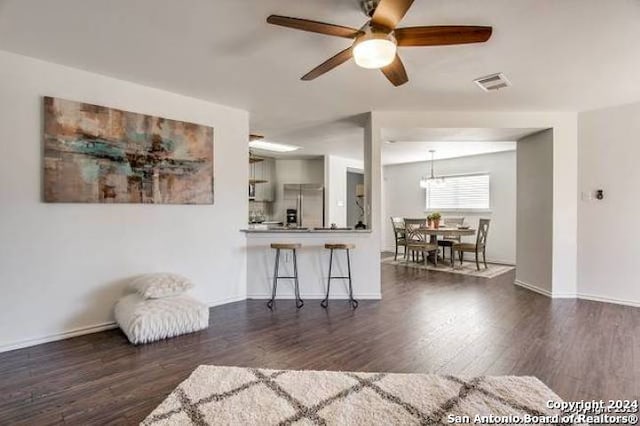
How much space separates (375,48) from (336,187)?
5872 mm

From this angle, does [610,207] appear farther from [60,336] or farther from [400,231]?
[60,336]

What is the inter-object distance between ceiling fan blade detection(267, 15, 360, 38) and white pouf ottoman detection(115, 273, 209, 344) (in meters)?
2.55

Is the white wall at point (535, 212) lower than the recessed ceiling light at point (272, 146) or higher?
lower

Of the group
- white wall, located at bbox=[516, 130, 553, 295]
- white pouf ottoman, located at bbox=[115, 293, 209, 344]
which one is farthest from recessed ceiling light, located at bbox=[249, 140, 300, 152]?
white wall, located at bbox=[516, 130, 553, 295]

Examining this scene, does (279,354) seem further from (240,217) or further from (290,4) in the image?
(290,4)

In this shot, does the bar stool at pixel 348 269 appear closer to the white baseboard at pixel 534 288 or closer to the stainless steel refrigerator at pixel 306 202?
the white baseboard at pixel 534 288

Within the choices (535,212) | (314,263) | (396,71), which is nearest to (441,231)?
(535,212)

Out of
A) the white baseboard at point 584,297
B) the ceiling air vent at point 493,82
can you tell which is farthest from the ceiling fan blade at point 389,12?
the white baseboard at point 584,297

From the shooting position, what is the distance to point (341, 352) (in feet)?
8.64

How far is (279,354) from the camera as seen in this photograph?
260cm

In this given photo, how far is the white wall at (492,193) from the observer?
7.05 metres

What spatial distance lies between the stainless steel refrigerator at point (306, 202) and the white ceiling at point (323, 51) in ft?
11.4

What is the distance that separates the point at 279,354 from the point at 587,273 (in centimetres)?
424

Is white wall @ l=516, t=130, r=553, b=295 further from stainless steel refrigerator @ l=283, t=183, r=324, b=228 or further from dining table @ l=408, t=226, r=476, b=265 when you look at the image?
stainless steel refrigerator @ l=283, t=183, r=324, b=228
